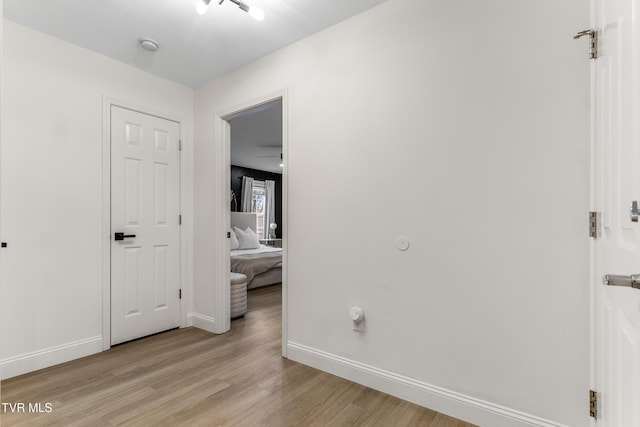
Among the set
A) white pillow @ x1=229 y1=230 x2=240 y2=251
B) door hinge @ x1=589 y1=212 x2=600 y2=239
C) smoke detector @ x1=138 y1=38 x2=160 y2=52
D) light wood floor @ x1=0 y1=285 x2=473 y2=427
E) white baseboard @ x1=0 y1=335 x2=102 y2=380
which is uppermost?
smoke detector @ x1=138 y1=38 x2=160 y2=52

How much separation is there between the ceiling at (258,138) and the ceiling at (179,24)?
53cm

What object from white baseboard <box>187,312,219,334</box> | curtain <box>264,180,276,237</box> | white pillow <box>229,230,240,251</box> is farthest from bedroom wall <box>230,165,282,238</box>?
white baseboard <box>187,312,219,334</box>

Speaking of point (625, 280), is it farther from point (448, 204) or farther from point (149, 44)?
point (149, 44)

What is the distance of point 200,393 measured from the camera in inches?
81.8

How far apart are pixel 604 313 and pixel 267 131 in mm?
4697

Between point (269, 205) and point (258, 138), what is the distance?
3.34 metres

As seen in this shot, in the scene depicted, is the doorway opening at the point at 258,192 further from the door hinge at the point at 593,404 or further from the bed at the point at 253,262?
the door hinge at the point at 593,404

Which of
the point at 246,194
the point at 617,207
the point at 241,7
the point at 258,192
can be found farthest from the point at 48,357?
the point at 258,192

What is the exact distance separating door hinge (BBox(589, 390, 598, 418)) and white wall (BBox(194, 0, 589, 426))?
3.2 inches

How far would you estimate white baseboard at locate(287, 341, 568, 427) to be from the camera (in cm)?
167

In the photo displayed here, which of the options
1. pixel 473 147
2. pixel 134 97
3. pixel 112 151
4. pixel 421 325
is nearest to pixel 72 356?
pixel 112 151

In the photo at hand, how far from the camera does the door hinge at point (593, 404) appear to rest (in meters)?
1.40

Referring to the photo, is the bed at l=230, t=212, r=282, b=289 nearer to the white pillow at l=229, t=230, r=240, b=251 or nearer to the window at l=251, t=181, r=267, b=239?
the white pillow at l=229, t=230, r=240, b=251

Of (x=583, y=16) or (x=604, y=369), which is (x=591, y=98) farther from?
(x=604, y=369)
